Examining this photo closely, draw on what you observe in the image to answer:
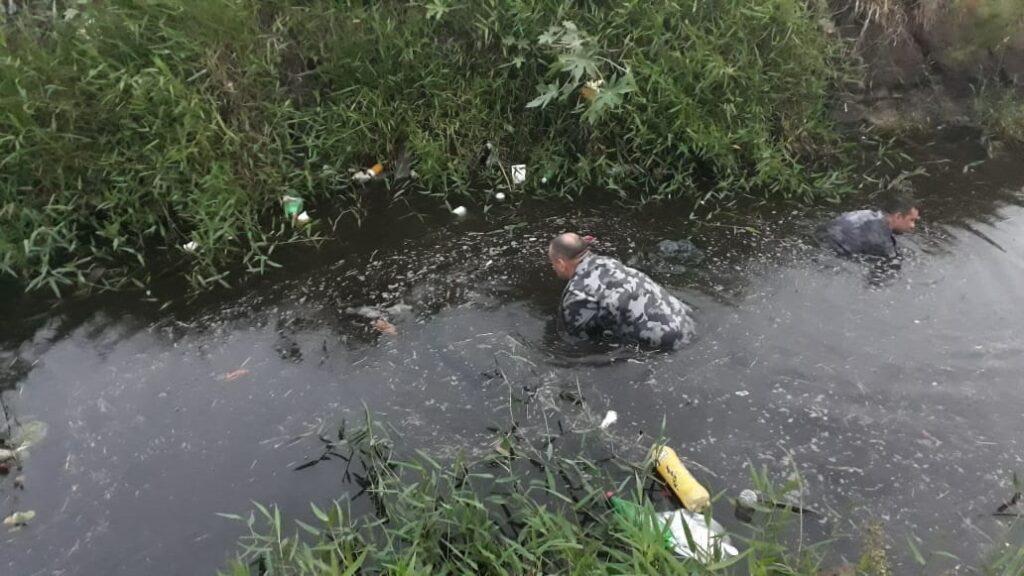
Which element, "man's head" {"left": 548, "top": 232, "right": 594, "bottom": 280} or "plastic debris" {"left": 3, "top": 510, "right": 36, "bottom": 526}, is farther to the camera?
"man's head" {"left": 548, "top": 232, "right": 594, "bottom": 280}

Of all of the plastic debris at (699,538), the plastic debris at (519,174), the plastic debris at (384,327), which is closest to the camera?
the plastic debris at (699,538)

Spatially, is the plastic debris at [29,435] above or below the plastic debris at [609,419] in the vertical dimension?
above

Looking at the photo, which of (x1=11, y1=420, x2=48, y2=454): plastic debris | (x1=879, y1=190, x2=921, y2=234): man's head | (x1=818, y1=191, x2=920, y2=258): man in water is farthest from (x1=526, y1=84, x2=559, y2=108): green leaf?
(x1=11, y1=420, x2=48, y2=454): plastic debris

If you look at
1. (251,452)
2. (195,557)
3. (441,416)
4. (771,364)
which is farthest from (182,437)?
(771,364)

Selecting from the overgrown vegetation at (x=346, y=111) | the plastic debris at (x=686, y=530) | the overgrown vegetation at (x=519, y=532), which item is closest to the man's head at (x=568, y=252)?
the overgrown vegetation at (x=519, y=532)

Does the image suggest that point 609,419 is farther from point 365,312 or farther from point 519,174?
point 519,174

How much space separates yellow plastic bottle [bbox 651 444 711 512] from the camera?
3.34 m

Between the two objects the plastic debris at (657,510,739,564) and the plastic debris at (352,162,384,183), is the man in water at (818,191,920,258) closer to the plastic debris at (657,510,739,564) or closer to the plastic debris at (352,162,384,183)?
the plastic debris at (657,510,739,564)

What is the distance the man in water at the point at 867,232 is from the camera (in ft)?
17.0

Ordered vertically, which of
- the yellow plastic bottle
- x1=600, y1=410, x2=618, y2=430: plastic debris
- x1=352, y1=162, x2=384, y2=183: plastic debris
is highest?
x1=352, y1=162, x2=384, y2=183: plastic debris

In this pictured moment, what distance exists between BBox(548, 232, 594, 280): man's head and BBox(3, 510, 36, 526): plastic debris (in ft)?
10.5

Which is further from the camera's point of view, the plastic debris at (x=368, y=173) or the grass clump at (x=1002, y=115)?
the grass clump at (x=1002, y=115)

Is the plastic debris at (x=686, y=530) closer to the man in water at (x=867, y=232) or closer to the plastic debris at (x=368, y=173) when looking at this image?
the man in water at (x=867, y=232)

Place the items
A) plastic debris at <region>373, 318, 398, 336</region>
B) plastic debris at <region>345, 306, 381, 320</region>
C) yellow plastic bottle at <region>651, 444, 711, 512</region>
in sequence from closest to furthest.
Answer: yellow plastic bottle at <region>651, 444, 711, 512</region>
plastic debris at <region>373, 318, 398, 336</region>
plastic debris at <region>345, 306, 381, 320</region>
